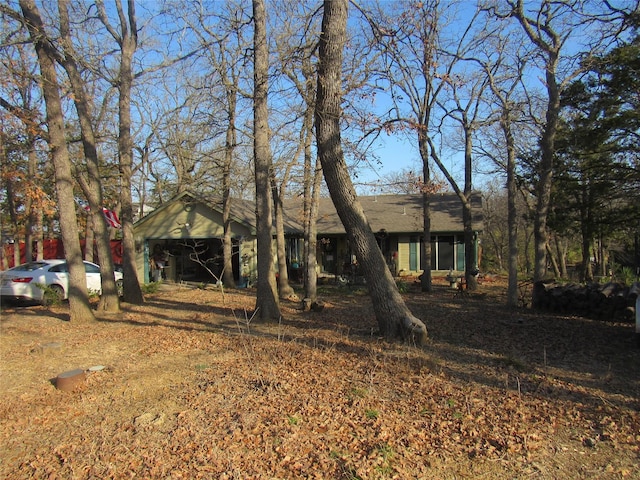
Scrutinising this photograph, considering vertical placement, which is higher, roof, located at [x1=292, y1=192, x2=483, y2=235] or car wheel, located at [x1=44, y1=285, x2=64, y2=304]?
roof, located at [x1=292, y1=192, x2=483, y2=235]

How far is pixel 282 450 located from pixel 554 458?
85.7 inches

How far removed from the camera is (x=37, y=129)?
9.59 metres

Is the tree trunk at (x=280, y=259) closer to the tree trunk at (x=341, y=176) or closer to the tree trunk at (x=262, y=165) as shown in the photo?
the tree trunk at (x=262, y=165)

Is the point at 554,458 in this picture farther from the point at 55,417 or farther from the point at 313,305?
the point at 313,305

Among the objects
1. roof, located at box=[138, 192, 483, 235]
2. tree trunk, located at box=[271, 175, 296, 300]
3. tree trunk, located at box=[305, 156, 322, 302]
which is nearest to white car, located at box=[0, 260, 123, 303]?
tree trunk, located at box=[271, 175, 296, 300]

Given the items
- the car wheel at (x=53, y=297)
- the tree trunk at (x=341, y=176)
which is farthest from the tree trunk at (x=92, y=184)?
the tree trunk at (x=341, y=176)

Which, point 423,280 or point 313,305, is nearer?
point 313,305

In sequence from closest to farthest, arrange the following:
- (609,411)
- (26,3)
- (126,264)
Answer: (609,411)
(26,3)
(126,264)

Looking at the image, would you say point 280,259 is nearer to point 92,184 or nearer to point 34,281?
point 92,184

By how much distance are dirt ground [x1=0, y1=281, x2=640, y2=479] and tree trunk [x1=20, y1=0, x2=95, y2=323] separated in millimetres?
1206

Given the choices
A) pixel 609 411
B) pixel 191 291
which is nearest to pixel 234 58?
pixel 191 291

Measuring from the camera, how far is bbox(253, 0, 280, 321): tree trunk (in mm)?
9602

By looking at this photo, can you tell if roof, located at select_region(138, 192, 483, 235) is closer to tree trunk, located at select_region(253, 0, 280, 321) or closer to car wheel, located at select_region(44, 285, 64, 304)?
car wheel, located at select_region(44, 285, 64, 304)

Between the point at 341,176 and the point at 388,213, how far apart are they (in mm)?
17052
